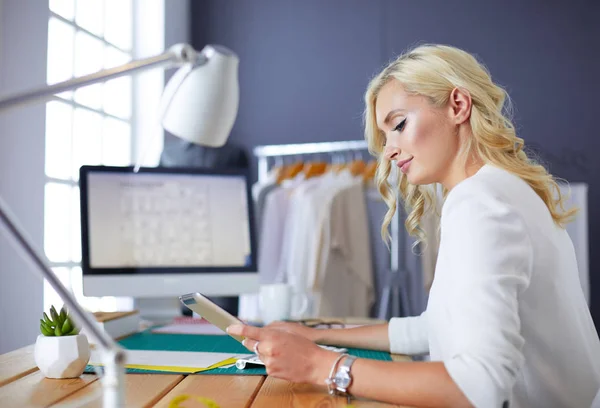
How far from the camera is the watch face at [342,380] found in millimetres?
1103

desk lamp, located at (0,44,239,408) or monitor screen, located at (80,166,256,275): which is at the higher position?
desk lamp, located at (0,44,239,408)

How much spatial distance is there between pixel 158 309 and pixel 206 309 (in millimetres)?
1029

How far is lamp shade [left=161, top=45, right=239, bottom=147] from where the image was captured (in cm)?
146

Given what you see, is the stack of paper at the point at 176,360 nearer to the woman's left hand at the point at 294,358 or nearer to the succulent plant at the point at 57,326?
the succulent plant at the point at 57,326

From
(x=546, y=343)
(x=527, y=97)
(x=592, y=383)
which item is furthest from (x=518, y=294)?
(x=527, y=97)

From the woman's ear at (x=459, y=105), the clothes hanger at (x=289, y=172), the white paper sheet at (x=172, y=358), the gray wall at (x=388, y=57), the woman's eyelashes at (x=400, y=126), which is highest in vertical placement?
the gray wall at (x=388, y=57)

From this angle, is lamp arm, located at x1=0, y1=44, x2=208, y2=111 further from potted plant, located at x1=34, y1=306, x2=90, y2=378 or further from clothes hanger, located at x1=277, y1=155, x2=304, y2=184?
clothes hanger, located at x1=277, y1=155, x2=304, y2=184

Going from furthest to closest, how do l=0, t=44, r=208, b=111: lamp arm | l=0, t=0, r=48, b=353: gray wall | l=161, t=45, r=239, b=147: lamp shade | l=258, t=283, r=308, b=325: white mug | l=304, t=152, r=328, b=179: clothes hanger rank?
l=304, t=152, r=328, b=179: clothes hanger, l=0, t=0, r=48, b=353: gray wall, l=258, t=283, r=308, b=325: white mug, l=161, t=45, r=239, b=147: lamp shade, l=0, t=44, r=208, b=111: lamp arm

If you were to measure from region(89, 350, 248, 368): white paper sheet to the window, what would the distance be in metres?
1.28

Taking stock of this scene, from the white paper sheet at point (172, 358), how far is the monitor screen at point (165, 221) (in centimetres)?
49

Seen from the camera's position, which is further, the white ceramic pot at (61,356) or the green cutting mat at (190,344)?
the green cutting mat at (190,344)

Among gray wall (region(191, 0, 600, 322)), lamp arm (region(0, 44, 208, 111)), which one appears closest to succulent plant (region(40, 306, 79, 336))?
lamp arm (region(0, 44, 208, 111))

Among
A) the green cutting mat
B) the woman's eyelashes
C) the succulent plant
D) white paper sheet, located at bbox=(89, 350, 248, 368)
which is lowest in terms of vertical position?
the green cutting mat

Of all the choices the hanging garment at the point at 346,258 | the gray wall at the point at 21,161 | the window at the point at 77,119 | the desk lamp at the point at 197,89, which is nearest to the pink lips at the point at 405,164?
the desk lamp at the point at 197,89
